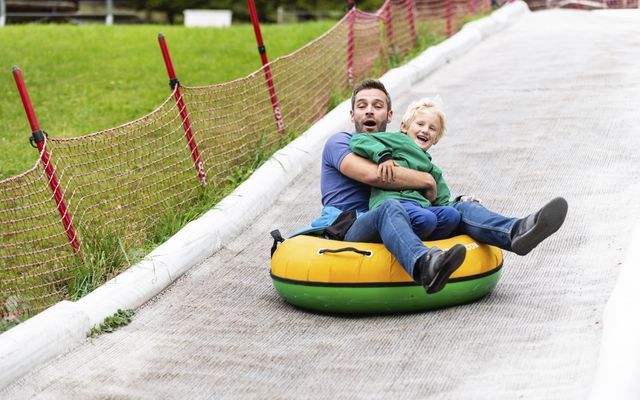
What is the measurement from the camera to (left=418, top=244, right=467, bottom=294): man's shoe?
459cm

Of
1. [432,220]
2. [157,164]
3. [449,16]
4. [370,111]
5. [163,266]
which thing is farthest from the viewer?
[449,16]

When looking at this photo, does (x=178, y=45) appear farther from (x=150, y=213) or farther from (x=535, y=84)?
(x=150, y=213)

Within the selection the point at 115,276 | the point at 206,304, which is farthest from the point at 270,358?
the point at 115,276

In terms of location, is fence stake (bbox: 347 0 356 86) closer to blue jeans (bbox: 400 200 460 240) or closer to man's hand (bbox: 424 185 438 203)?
man's hand (bbox: 424 185 438 203)

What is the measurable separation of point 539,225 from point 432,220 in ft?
1.87

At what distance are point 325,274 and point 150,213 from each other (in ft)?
6.91

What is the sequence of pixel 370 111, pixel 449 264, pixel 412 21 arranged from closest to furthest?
1. pixel 449 264
2. pixel 370 111
3. pixel 412 21

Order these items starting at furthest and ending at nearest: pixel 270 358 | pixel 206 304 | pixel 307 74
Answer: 1. pixel 307 74
2. pixel 206 304
3. pixel 270 358

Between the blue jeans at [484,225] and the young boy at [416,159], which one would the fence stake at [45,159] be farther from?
the blue jeans at [484,225]

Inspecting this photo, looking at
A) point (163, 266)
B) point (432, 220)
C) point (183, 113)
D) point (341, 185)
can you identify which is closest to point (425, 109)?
point (341, 185)

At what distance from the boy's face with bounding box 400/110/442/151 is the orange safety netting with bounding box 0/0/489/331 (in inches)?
70.7

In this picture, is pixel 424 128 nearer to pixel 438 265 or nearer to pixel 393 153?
pixel 393 153

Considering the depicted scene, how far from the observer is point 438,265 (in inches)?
181

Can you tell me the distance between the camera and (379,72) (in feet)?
37.9
